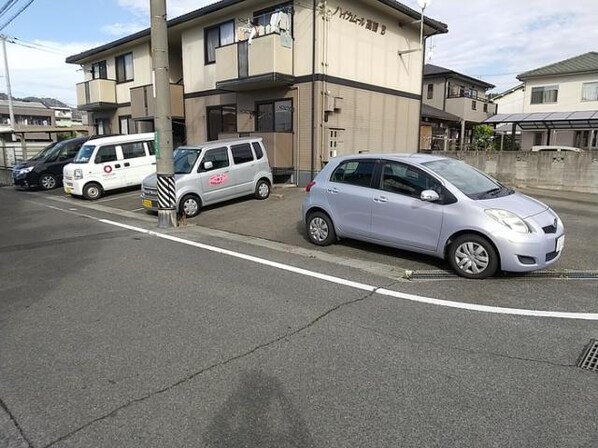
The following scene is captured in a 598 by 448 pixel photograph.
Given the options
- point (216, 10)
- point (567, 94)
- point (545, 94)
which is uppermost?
point (216, 10)

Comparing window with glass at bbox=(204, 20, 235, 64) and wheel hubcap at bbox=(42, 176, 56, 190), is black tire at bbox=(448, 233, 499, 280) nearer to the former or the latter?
window with glass at bbox=(204, 20, 235, 64)

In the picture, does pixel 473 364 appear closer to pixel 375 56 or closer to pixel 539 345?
pixel 539 345

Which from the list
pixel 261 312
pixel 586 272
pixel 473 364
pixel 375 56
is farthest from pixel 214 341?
pixel 375 56

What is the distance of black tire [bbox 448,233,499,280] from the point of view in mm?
5633

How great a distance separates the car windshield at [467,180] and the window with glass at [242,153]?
6.74m

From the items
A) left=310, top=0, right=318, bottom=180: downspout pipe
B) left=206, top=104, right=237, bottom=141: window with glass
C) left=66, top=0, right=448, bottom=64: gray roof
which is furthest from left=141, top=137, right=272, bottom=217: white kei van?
left=66, top=0, right=448, bottom=64: gray roof

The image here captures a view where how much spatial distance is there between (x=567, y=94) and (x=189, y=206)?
3130 centimetres

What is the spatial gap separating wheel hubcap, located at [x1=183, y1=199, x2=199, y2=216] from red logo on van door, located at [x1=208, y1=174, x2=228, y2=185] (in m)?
0.74

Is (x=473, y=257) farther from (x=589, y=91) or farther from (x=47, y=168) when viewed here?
(x=589, y=91)

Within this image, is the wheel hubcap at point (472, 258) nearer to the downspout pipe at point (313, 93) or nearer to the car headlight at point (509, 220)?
the car headlight at point (509, 220)

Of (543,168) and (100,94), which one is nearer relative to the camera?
(543,168)

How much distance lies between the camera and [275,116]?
51.8 feet

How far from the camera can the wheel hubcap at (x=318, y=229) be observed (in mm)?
7711

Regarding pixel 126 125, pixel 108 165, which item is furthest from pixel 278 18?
pixel 126 125
